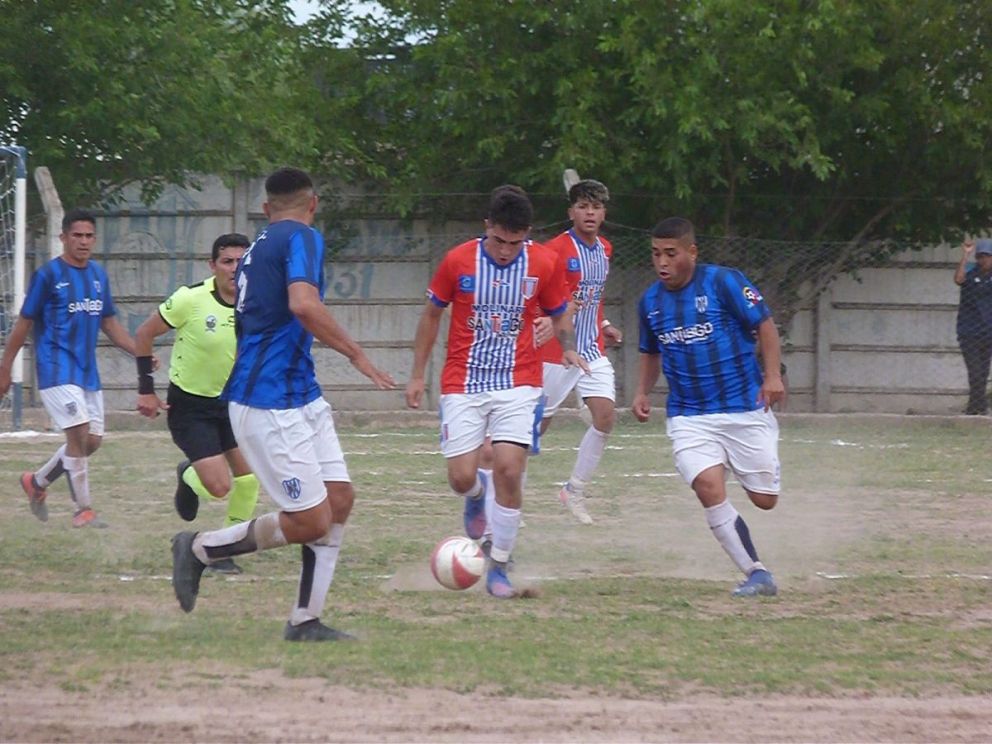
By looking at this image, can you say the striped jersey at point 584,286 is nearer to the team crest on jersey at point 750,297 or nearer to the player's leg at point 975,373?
the team crest on jersey at point 750,297

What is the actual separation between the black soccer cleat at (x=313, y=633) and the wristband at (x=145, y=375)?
117 inches

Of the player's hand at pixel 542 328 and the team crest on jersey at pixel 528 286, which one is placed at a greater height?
the team crest on jersey at pixel 528 286

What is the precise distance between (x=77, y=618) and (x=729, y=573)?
3425 millimetres

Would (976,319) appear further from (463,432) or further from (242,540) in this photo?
(242,540)

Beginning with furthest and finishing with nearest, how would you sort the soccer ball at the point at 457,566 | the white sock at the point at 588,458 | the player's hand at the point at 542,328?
the white sock at the point at 588,458, the player's hand at the point at 542,328, the soccer ball at the point at 457,566

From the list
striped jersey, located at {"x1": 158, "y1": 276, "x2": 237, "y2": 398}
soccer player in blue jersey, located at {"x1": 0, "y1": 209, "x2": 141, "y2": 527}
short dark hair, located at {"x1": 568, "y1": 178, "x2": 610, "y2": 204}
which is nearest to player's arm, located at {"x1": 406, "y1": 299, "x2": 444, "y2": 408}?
striped jersey, located at {"x1": 158, "y1": 276, "x2": 237, "y2": 398}

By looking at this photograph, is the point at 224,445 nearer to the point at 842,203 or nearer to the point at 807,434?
the point at 807,434

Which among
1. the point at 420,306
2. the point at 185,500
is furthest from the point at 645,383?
the point at 420,306

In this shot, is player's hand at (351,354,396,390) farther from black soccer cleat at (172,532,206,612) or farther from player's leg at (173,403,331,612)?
black soccer cleat at (172,532,206,612)

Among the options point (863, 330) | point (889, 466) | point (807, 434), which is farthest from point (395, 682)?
point (863, 330)

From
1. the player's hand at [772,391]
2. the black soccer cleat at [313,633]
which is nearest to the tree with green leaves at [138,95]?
the player's hand at [772,391]

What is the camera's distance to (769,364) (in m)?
7.87

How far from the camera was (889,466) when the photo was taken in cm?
→ 1373

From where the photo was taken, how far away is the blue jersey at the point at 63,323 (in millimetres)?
10148
